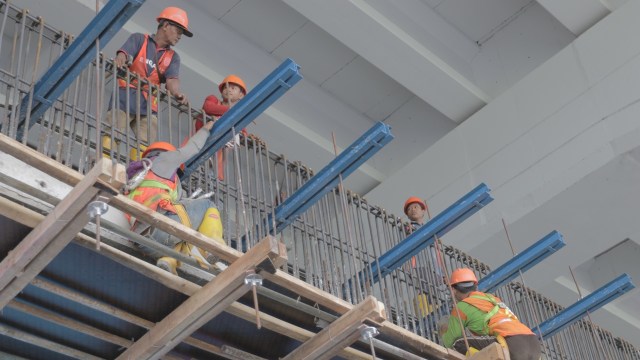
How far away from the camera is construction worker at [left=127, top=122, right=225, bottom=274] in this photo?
9.39 metres

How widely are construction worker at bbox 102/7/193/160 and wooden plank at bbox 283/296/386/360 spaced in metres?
2.75

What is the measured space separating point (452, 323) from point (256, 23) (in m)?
7.79

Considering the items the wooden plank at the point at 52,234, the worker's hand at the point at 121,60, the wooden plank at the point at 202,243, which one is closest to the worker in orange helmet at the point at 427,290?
the wooden plank at the point at 202,243

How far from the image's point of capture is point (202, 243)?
852cm

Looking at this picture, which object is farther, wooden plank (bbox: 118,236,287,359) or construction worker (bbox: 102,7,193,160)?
construction worker (bbox: 102,7,193,160)

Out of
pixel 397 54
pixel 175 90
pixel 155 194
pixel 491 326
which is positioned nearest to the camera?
pixel 155 194

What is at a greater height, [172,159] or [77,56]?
[77,56]

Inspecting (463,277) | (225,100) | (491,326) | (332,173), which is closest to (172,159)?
(332,173)

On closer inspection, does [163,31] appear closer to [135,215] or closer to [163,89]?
[163,89]

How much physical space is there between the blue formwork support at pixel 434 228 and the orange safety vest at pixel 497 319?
100cm

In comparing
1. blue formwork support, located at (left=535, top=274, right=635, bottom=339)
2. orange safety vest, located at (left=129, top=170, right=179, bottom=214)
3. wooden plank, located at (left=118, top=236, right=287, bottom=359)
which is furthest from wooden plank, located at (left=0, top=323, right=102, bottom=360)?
blue formwork support, located at (left=535, top=274, right=635, bottom=339)

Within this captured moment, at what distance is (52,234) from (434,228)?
5654 millimetres

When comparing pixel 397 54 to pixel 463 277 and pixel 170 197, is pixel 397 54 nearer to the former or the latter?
pixel 463 277

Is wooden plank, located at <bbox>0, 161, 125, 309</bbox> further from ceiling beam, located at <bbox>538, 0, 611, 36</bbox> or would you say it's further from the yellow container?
ceiling beam, located at <bbox>538, 0, 611, 36</bbox>
